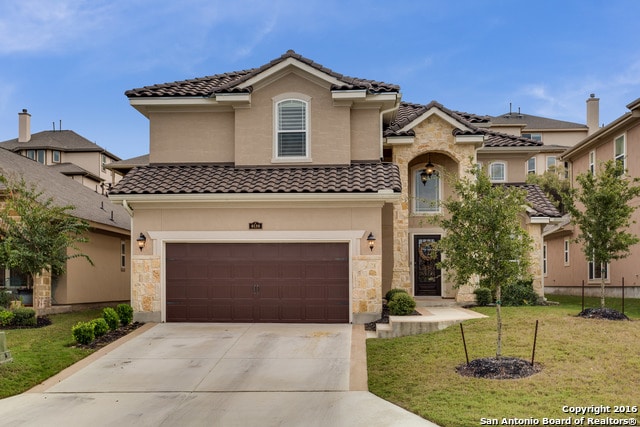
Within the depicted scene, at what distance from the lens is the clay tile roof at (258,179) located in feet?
52.5

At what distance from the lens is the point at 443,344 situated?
12922 millimetres

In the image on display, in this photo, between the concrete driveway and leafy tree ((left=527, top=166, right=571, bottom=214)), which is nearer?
the concrete driveway

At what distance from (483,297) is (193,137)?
9.98m

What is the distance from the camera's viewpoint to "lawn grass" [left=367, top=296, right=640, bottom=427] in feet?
29.1

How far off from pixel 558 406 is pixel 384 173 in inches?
357

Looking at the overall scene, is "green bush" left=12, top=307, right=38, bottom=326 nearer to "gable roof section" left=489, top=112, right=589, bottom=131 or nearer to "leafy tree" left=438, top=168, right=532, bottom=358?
"leafy tree" left=438, top=168, right=532, bottom=358

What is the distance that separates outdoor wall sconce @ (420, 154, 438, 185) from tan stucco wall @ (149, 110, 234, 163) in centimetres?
616

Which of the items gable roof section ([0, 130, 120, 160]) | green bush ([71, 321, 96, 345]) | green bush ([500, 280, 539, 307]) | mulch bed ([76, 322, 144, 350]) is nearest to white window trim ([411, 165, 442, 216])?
green bush ([500, 280, 539, 307])

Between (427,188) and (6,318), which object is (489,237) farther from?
(6,318)

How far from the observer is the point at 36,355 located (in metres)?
12.9

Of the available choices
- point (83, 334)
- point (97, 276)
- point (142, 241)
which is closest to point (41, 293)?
point (97, 276)

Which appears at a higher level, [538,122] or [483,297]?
[538,122]

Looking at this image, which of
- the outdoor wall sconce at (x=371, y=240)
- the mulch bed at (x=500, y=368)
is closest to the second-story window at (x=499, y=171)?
the outdoor wall sconce at (x=371, y=240)

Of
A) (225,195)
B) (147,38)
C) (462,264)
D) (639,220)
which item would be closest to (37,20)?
(147,38)
